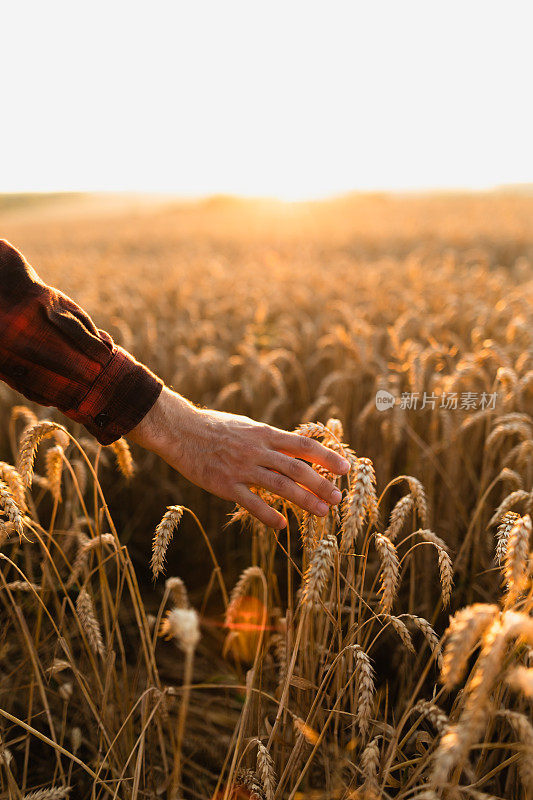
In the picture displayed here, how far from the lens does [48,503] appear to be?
8.66 ft

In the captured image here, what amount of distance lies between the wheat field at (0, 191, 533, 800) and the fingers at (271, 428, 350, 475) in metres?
0.04

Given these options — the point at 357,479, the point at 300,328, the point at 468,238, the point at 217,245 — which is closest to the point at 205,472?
the point at 357,479

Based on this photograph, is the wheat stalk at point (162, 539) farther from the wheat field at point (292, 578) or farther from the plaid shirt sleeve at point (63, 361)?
the plaid shirt sleeve at point (63, 361)

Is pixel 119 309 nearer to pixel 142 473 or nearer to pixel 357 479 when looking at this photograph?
pixel 142 473

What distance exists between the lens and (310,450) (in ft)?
3.93

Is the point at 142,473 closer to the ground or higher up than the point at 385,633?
higher up

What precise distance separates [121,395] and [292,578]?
1.15m

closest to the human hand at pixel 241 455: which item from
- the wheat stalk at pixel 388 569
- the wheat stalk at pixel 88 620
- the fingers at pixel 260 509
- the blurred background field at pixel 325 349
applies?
the fingers at pixel 260 509

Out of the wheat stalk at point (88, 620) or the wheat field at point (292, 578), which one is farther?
the wheat stalk at point (88, 620)

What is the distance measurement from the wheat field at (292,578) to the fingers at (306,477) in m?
0.07

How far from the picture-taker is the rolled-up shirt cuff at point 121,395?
1.32 meters

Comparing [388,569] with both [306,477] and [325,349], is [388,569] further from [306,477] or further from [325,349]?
[325,349]

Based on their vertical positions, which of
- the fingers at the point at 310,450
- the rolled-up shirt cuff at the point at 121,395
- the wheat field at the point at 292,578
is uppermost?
the rolled-up shirt cuff at the point at 121,395

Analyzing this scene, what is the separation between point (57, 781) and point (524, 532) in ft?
4.40
